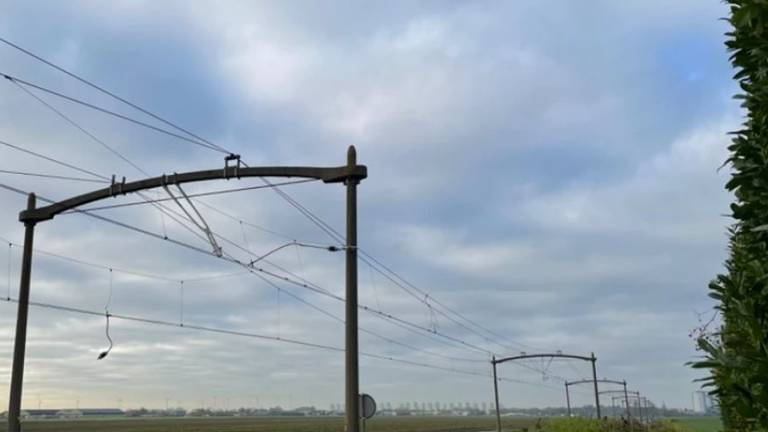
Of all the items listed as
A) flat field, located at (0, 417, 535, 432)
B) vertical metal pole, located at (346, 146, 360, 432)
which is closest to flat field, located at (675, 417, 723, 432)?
vertical metal pole, located at (346, 146, 360, 432)

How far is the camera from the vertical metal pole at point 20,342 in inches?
704

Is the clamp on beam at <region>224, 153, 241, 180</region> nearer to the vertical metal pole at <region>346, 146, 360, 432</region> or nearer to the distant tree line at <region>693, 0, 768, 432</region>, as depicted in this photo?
the vertical metal pole at <region>346, 146, 360, 432</region>

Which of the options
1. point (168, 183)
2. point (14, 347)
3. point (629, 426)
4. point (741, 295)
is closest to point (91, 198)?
point (168, 183)

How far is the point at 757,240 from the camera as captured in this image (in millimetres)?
4410

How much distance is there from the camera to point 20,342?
18078 mm

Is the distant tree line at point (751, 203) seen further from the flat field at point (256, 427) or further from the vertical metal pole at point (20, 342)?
the flat field at point (256, 427)

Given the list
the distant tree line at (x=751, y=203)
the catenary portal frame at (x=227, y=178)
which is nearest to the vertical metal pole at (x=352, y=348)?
the catenary portal frame at (x=227, y=178)

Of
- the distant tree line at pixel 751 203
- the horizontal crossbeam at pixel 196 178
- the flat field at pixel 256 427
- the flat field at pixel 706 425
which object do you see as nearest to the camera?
the distant tree line at pixel 751 203

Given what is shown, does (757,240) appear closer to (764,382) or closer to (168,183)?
(764,382)

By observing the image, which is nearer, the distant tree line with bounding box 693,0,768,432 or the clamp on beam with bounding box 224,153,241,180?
the distant tree line with bounding box 693,0,768,432

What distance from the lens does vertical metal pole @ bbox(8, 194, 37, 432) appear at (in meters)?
17.9

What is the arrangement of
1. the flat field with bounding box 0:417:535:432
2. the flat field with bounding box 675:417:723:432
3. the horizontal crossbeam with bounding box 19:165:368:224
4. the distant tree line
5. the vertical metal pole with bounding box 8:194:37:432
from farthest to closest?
the flat field with bounding box 0:417:535:432
the flat field with bounding box 675:417:723:432
the vertical metal pole with bounding box 8:194:37:432
the horizontal crossbeam with bounding box 19:165:368:224
the distant tree line

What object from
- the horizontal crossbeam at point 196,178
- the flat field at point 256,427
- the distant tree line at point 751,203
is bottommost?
the flat field at point 256,427

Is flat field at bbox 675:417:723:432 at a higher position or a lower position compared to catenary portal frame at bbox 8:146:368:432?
lower
